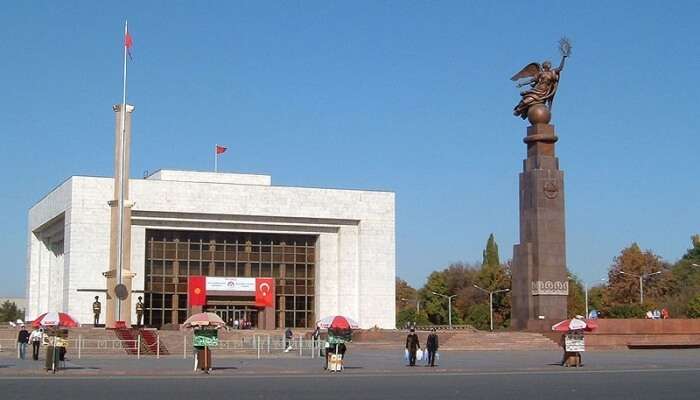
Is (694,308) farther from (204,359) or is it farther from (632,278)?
(204,359)

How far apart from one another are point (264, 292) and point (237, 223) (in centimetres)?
565

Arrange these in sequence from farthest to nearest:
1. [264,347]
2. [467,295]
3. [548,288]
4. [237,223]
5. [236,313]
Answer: [467,295]
[236,313]
[237,223]
[548,288]
[264,347]

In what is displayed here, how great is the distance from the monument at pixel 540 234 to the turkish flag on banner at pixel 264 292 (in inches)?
1080

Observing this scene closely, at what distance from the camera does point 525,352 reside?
47844 millimetres

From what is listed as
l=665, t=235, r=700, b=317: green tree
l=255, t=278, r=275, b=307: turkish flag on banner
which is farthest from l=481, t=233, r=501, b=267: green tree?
l=255, t=278, r=275, b=307: turkish flag on banner

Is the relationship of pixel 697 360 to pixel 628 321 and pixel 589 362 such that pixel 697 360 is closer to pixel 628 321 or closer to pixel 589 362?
pixel 589 362

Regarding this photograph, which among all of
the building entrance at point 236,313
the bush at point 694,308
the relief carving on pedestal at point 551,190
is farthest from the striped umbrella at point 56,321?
the bush at point 694,308

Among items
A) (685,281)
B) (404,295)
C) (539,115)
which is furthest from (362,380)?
(404,295)

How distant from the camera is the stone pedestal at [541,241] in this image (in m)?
52.4

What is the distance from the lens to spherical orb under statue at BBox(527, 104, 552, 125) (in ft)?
177

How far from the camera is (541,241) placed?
172 feet

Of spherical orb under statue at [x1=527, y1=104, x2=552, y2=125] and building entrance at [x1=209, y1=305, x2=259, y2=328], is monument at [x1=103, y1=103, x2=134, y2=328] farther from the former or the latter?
spherical orb under statue at [x1=527, y1=104, x2=552, y2=125]

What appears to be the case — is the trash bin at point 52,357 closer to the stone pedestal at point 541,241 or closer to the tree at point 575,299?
the stone pedestal at point 541,241

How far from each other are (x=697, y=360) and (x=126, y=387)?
24389 millimetres
